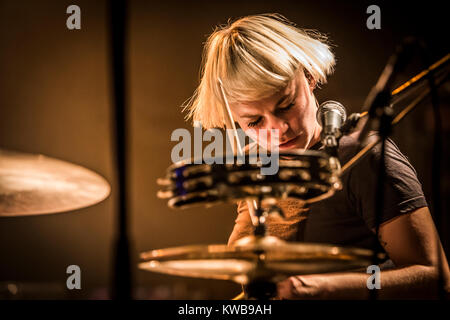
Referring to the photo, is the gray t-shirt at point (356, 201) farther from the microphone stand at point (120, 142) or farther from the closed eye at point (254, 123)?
the microphone stand at point (120, 142)

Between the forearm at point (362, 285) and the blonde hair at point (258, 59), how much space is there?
1.77 feet

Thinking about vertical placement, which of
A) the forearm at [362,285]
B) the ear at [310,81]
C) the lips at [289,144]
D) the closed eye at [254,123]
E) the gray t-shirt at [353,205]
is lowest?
the forearm at [362,285]

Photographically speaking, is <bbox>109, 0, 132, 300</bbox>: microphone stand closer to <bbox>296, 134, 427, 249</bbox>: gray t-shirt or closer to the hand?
the hand

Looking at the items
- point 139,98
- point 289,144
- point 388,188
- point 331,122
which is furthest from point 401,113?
point 139,98

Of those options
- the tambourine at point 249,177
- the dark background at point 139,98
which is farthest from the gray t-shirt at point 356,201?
the tambourine at point 249,177

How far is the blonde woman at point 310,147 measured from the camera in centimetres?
125

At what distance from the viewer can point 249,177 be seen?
87cm

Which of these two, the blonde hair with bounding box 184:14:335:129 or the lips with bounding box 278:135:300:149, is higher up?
the blonde hair with bounding box 184:14:335:129

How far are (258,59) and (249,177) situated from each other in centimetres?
68

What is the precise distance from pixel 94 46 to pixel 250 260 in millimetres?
1979

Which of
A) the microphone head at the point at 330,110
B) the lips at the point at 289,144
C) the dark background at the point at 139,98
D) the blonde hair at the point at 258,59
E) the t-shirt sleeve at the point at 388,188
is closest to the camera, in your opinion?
the microphone head at the point at 330,110

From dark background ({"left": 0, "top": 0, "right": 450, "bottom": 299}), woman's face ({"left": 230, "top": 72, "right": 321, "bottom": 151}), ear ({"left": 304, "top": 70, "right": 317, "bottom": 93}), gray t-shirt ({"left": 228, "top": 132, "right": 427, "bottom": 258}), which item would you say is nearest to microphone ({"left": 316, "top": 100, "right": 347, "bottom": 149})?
gray t-shirt ({"left": 228, "top": 132, "right": 427, "bottom": 258})

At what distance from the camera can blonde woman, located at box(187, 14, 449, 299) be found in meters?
1.25
